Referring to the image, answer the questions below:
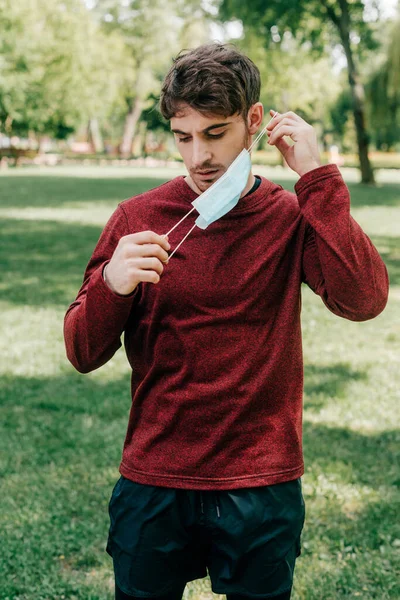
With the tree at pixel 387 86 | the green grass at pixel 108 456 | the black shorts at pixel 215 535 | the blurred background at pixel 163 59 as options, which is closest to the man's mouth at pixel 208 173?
the black shorts at pixel 215 535

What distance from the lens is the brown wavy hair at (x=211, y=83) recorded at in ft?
6.26

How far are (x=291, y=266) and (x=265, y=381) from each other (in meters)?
0.30

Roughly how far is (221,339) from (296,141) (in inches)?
20.3

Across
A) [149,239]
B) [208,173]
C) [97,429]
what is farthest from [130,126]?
[149,239]

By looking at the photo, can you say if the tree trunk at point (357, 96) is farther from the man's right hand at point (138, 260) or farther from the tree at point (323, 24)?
the man's right hand at point (138, 260)

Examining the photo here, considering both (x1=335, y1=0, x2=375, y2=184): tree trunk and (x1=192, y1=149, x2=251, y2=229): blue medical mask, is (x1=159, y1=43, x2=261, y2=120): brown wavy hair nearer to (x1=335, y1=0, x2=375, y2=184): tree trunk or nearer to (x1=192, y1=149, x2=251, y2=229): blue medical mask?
(x1=192, y1=149, x2=251, y2=229): blue medical mask

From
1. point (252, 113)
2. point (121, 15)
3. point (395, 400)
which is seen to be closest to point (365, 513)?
point (395, 400)

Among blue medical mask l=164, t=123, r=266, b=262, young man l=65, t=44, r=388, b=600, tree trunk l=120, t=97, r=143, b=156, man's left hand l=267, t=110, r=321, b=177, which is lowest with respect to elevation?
tree trunk l=120, t=97, r=143, b=156

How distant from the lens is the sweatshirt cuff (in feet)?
6.19

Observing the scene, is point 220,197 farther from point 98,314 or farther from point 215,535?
point 215,535

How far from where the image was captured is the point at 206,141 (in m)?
1.94

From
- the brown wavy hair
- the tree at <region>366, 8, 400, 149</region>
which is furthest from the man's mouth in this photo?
the tree at <region>366, 8, 400, 149</region>

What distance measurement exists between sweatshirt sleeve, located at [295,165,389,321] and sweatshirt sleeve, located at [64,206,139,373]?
1.48 feet

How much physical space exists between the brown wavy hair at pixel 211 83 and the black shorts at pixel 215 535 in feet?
3.02
